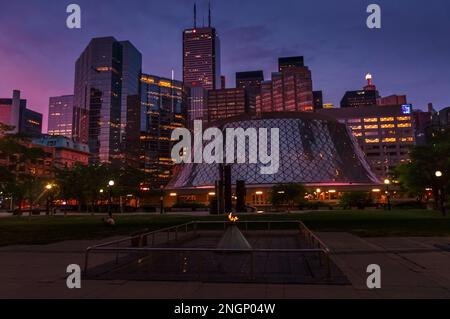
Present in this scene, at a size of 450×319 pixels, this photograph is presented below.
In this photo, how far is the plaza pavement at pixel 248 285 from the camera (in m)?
8.38

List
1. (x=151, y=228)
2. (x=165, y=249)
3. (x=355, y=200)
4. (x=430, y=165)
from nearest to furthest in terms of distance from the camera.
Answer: (x=165, y=249)
(x=151, y=228)
(x=430, y=165)
(x=355, y=200)

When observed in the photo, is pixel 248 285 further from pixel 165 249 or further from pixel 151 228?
pixel 151 228

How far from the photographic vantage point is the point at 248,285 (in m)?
9.38

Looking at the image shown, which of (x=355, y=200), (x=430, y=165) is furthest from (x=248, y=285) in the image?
(x=355, y=200)

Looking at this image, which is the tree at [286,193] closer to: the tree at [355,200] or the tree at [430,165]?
the tree at [355,200]

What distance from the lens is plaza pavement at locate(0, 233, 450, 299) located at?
838cm

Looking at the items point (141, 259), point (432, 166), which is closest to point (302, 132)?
point (432, 166)

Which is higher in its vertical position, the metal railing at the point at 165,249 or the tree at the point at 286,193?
the tree at the point at 286,193

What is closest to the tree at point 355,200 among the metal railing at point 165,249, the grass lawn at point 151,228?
the grass lawn at point 151,228

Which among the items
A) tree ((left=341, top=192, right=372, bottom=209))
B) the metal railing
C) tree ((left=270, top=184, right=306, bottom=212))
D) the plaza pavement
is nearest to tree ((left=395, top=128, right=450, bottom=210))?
tree ((left=341, top=192, right=372, bottom=209))

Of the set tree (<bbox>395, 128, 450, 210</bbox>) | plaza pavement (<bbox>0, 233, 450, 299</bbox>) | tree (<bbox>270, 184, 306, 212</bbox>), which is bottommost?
plaza pavement (<bbox>0, 233, 450, 299</bbox>)

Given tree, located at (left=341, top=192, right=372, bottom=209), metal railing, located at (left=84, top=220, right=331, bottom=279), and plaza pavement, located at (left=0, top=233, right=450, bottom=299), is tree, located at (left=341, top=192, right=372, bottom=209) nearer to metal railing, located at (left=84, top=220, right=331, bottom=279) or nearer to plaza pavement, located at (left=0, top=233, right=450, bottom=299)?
metal railing, located at (left=84, top=220, right=331, bottom=279)

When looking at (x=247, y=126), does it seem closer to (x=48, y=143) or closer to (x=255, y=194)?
(x=255, y=194)

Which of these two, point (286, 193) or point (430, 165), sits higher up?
point (430, 165)
